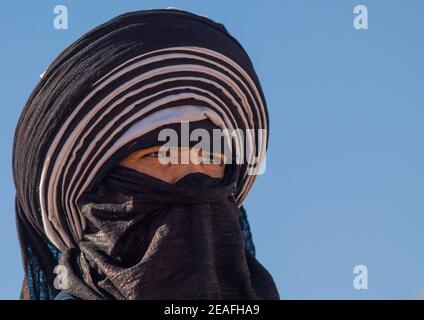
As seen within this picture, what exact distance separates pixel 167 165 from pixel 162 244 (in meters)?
0.38

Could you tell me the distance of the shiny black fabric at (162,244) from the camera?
10953mm

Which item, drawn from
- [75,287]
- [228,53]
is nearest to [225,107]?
[228,53]

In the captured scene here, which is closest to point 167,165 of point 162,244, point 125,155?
point 125,155

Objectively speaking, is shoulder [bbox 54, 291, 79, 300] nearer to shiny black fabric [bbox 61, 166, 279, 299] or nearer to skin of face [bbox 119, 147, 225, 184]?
shiny black fabric [bbox 61, 166, 279, 299]

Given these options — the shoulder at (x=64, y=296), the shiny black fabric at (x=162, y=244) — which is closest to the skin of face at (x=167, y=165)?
the shiny black fabric at (x=162, y=244)

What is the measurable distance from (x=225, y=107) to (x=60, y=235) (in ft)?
2.78

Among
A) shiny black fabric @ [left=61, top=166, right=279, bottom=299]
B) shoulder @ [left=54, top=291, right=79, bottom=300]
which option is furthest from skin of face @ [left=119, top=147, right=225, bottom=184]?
shoulder @ [left=54, top=291, right=79, bottom=300]

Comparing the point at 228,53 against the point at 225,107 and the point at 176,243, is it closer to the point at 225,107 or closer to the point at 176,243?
the point at 225,107

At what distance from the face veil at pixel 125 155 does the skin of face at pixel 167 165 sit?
0.15 ft

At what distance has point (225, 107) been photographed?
1152 centimetres

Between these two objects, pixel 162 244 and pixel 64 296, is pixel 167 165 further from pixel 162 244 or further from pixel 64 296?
pixel 64 296

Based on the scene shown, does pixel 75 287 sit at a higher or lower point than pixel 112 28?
lower
